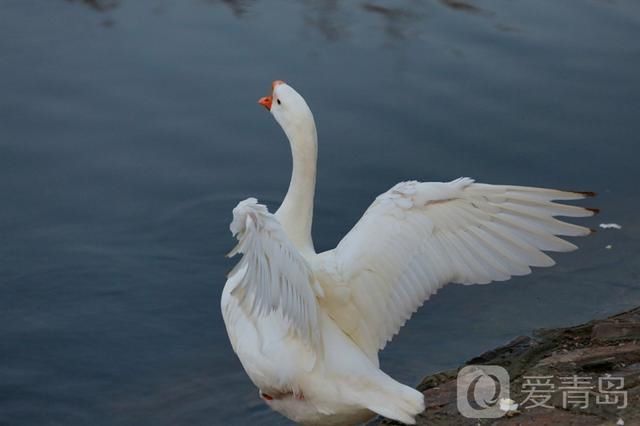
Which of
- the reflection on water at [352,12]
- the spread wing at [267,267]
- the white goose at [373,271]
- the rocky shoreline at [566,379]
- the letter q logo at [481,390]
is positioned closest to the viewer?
the spread wing at [267,267]

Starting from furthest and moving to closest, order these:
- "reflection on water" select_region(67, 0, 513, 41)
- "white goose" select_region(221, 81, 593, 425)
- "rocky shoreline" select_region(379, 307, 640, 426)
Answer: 1. "reflection on water" select_region(67, 0, 513, 41)
2. "rocky shoreline" select_region(379, 307, 640, 426)
3. "white goose" select_region(221, 81, 593, 425)

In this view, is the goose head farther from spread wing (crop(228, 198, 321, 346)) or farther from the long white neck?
spread wing (crop(228, 198, 321, 346))

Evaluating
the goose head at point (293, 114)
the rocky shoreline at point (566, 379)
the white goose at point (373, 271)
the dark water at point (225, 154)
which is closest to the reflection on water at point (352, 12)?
the dark water at point (225, 154)

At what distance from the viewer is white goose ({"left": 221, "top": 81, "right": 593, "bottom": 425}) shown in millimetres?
5160

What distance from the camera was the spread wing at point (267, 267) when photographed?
433 cm

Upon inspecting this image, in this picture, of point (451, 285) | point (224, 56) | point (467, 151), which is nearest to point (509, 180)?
point (467, 151)

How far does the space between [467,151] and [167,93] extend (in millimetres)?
2705

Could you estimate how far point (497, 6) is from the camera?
11.7m

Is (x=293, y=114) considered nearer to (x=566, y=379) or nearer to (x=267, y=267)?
(x=267, y=267)

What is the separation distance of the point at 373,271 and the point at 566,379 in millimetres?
1306

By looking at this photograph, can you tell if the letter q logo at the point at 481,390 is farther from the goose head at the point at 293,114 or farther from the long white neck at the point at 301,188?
the goose head at the point at 293,114

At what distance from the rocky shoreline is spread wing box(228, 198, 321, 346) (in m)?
1.35

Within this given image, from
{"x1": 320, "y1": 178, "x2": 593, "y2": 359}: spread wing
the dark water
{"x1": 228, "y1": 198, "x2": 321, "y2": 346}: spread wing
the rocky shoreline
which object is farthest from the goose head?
the dark water

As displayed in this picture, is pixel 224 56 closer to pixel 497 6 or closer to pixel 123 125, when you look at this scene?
pixel 123 125
